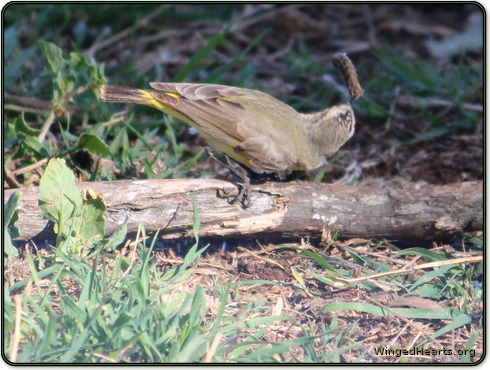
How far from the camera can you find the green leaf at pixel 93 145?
4051mm

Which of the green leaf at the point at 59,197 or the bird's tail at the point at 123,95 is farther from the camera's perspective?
the bird's tail at the point at 123,95

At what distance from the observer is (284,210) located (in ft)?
12.3

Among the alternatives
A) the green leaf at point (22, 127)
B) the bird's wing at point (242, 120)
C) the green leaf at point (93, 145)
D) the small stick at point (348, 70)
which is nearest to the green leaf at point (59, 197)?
the green leaf at point (93, 145)

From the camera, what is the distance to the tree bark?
3.49 m

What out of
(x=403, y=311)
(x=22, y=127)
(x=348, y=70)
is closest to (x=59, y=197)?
(x=22, y=127)

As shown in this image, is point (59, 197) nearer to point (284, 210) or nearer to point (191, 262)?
point (191, 262)

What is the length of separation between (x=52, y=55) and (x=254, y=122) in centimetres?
155

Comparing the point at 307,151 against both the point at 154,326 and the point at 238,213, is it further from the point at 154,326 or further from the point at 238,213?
the point at 154,326

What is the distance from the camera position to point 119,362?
2.62m

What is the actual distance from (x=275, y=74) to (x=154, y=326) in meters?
3.89

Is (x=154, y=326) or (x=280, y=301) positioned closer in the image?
(x=154, y=326)

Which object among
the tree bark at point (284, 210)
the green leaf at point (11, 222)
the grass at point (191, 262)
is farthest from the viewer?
the tree bark at point (284, 210)

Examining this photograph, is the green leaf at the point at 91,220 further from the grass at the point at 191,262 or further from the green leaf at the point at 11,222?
the green leaf at the point at 11,222

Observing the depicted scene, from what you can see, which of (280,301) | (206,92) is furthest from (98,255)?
(206,92)
